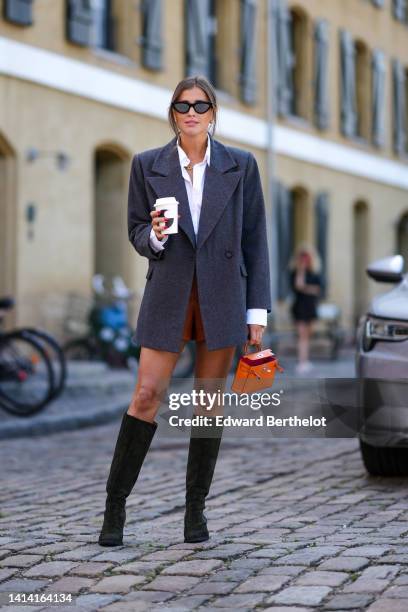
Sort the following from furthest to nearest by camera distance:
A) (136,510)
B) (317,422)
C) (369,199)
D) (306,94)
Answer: (369,199), (306,94), (136,510), (317,422)

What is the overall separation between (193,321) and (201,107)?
81cm

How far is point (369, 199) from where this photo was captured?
97.6 feet

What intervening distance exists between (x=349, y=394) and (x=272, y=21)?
17.3m

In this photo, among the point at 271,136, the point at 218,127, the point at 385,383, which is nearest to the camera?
the point at 385,383

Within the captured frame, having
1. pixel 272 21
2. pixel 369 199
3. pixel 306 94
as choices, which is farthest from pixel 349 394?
pixel 369 199

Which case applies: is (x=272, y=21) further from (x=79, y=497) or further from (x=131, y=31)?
(x=79, y=497)

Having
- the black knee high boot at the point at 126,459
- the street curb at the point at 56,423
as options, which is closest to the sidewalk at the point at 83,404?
the street curb at the point at 56,423

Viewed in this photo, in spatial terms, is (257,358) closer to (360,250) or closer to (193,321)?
(193,321)

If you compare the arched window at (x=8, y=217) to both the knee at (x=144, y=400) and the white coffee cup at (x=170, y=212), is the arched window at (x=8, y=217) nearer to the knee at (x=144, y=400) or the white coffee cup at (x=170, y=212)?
the knee at (x=144, y=400)

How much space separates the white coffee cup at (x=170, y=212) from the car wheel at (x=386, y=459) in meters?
2.95

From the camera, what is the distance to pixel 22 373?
11859 mm

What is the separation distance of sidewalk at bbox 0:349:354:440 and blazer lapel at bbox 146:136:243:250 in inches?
237

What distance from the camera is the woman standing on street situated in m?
5.20

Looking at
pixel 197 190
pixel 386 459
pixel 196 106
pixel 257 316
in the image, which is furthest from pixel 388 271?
pixel 196 106
